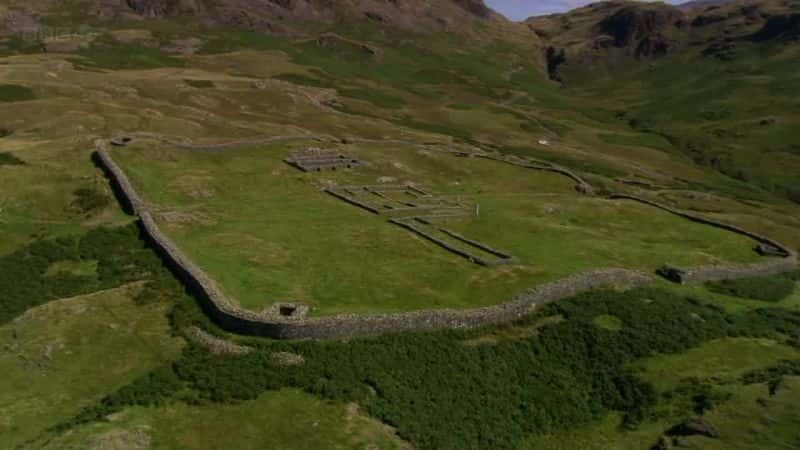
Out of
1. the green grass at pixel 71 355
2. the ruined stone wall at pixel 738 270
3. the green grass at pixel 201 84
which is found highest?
the green grass at pixel 201 84

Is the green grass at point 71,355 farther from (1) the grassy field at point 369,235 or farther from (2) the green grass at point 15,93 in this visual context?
(2) the green grass at point 15,93

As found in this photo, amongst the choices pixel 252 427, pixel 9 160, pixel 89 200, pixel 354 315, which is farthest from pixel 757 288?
pixel 9 160

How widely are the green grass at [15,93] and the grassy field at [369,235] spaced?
4715 centimetres

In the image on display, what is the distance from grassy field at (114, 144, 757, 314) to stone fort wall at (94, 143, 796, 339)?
4.65 ft

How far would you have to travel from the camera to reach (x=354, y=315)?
36375 mm

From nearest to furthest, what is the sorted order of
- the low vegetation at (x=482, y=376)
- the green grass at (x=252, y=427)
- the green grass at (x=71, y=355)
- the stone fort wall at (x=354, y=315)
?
1. the green grass at (x=252, y=427)
2. the green grass at (x=71, y=355)
3. the low vegetation at (x=482, y=376)
4. the stone fort wall at (x=354, y=315)

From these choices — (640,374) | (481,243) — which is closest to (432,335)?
(640,374)

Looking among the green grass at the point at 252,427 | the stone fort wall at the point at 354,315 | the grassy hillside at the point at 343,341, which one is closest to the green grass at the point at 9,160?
the grassy hillside at the point at 343,341

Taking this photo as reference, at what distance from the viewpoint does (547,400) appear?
117 ft

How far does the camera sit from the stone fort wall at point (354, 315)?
3541 cm

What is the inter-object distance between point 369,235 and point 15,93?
82125mm

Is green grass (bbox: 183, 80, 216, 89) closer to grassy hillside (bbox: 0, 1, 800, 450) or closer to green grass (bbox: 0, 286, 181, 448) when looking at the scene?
grassy hillside (bbox: 0, 1, 800, 450)

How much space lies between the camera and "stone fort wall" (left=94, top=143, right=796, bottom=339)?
35406 millimetres

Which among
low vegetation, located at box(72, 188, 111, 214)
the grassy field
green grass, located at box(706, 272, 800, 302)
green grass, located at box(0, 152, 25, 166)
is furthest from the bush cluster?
green grass, located at box(706, 272, 800, 302)
